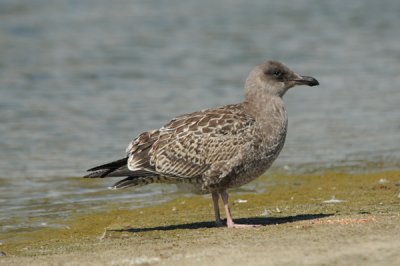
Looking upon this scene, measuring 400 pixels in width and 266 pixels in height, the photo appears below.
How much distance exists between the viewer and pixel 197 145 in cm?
928

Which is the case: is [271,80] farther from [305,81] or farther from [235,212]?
[235,212]

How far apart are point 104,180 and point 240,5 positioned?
66.3ft

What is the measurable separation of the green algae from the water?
405 millimetres

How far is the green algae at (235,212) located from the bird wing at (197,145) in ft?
1.97

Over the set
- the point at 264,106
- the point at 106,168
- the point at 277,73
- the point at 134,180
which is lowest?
the point at 134,180

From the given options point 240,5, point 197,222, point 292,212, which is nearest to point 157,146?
point 197,222

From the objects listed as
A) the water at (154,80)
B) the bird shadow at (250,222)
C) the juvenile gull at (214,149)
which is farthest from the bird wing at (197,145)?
the water at (154,80)

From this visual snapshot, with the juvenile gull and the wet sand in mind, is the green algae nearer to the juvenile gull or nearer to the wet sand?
the wet sand

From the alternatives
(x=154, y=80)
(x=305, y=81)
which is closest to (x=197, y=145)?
(x=305, y=81)

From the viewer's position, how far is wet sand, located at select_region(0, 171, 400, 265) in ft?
22.4

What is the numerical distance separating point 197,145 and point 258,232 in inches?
56.7

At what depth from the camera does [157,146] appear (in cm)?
947

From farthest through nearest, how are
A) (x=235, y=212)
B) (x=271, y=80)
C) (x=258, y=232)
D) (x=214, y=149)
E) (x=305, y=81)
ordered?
(x=235, y=212), (x=305, y=81), (x=271, y=80), (x=214, y=149), (x=258, y=232)

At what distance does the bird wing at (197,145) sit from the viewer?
912 centimetres
